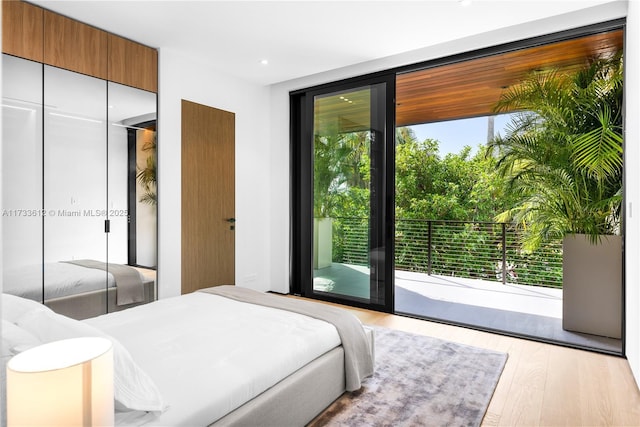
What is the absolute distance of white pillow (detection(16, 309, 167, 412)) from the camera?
1.39 metres

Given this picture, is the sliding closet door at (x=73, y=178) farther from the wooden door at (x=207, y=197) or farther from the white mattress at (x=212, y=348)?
the white mattress at (x=212, y=348)

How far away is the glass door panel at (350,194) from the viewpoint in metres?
4.21

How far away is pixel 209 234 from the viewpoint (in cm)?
425

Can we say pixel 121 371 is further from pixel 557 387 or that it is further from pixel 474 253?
pixel 474 253

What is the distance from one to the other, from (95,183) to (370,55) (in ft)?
9.05

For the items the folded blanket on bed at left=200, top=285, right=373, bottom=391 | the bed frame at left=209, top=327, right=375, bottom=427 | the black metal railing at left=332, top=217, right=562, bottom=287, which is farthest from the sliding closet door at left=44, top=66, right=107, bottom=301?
the black metal railing at left=332, top=217, right=562, bottom=287

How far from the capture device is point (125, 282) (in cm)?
348

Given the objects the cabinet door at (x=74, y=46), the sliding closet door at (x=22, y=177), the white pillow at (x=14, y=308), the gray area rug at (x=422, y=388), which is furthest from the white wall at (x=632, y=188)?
the sliding closet door at (x=22, y=177)

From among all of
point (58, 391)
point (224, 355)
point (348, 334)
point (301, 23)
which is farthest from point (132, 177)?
point (58, 391)

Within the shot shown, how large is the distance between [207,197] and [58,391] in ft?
11.0

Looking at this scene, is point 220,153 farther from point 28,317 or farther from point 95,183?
point 28,317

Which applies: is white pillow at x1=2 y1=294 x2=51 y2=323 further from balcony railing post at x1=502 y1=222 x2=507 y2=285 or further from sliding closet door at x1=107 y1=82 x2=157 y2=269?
balcony railing post at x1=502 y1=222 x2=507 y2=285

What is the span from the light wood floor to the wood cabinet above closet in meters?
3.53

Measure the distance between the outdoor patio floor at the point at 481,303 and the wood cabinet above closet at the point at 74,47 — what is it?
2776 mm
